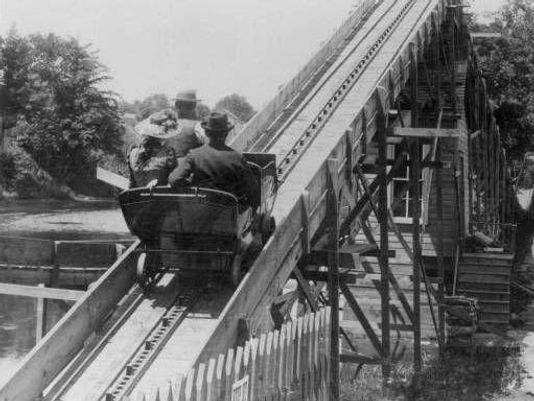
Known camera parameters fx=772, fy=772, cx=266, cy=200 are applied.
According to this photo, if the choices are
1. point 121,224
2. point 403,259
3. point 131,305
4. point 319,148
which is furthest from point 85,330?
point 121,224

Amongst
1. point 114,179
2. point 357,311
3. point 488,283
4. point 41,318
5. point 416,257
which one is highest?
point 114,179

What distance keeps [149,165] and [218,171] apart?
726mm

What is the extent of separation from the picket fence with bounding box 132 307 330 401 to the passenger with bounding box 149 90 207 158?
188 cm

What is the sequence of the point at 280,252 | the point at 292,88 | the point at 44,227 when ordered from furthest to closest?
the point at 44,227 < the point at 292,88 < the point at 280,252

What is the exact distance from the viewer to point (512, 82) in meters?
25.0

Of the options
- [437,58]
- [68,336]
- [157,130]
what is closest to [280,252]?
[157,130]

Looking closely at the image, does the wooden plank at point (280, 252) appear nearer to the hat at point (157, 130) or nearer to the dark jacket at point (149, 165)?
the dark jacket at point (149, 165)

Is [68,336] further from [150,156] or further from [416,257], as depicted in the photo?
[416,257]

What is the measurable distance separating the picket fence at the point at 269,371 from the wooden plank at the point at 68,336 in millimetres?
763

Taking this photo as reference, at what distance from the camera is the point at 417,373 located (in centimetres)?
1220

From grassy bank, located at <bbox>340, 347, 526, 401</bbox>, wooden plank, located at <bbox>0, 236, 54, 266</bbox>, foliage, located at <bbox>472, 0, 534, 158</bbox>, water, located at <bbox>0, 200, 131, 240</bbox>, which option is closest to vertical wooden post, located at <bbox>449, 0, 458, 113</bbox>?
grassy bank, located at <bbox>340, 347, 526, 401</bbox>

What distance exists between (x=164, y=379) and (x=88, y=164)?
3696 cm

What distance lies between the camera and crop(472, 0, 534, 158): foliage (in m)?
24.8

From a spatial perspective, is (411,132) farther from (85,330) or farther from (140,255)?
(85,330)
